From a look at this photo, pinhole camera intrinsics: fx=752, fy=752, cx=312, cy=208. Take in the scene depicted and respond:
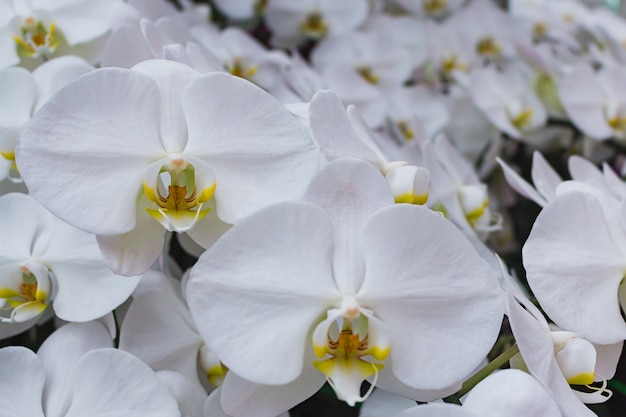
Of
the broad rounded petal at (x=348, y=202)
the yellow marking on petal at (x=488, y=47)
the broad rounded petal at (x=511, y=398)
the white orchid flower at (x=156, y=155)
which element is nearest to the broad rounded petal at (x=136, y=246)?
the white orchid flower at (x=156, y=155)

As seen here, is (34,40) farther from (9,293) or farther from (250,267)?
(250,267)

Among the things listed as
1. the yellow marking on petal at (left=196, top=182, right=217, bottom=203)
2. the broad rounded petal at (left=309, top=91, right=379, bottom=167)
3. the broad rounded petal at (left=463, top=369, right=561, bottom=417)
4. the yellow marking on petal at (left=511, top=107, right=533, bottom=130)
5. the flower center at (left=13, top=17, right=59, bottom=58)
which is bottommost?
the yellow marking on petal at (left=511, top=107, right=533, bottom=130)

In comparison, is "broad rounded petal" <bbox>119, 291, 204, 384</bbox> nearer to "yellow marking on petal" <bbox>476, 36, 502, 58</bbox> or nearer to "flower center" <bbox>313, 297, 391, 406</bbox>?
"flower center" <bbox>313, 297, 391, 406</bbox>

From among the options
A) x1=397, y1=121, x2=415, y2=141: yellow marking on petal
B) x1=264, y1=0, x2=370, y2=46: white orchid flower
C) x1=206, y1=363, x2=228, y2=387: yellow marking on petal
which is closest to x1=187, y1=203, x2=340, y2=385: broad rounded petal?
x1=206, y1=363, x2=228, y2=387: yellow marking on petal

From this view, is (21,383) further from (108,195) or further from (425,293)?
(425,293)

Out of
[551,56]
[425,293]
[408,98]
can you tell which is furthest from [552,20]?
[425,293]

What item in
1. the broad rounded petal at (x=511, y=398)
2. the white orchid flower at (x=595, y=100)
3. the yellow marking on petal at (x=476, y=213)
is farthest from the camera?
the white orchid flower at (x=595, y=100)

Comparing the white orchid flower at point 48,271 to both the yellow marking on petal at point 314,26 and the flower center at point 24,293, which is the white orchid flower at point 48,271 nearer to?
the flower center at point 24,293
